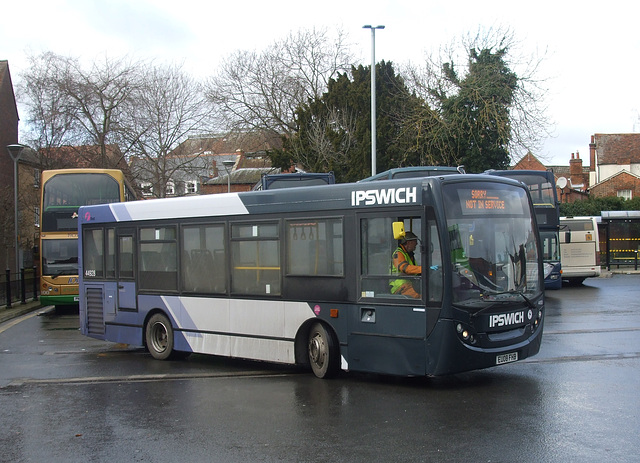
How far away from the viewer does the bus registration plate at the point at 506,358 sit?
8.74 m

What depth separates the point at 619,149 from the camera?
223 ft

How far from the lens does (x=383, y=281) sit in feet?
29.7

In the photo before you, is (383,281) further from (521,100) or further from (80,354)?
(521,100)

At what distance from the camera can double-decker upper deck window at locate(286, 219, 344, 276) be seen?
377 inches

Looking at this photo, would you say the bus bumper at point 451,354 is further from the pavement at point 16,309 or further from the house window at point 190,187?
the house window at point 190,187

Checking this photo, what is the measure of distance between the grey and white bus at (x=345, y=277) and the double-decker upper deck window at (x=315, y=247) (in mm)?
16

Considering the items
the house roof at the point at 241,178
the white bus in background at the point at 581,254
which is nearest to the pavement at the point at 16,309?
the white bus in background at the point at 581,254

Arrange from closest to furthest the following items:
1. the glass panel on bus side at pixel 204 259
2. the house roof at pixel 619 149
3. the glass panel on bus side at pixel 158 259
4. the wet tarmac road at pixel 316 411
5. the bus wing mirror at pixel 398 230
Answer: the wet tarmac road at pixel 316 411 → the bus wing mirror at pixel 398 230 → the glass panel on bus side at pixel 204 259 → the glass panel on bus side at pixel 158 259 → the house roof at pixel 619 149

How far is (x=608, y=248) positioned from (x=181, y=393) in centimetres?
3362

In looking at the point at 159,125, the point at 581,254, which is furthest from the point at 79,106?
the point at 581,254

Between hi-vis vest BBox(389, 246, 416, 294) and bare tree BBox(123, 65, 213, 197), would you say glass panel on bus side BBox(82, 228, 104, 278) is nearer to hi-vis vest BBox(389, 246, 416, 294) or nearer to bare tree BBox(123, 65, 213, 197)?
hi-vis vest BBox(389, 246, 416, 294)

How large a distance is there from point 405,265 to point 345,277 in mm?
987

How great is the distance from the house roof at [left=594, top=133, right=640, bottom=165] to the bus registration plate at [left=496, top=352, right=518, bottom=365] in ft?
210

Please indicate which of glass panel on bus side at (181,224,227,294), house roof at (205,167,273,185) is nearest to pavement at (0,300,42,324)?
glass panel on bus side at (181,224,227,294)
